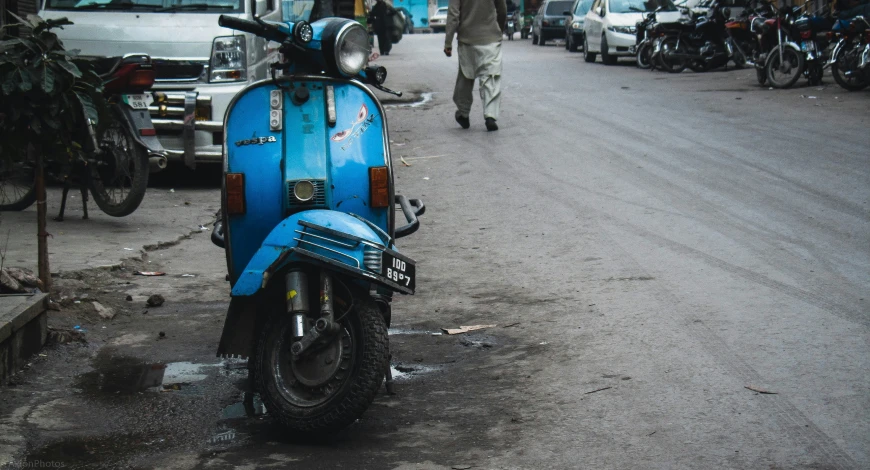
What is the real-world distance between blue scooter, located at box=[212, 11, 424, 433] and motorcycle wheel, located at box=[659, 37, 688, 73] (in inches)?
688

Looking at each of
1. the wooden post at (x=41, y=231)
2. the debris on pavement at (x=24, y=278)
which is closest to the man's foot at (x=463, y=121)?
the wooden post at (x=41, y=231)

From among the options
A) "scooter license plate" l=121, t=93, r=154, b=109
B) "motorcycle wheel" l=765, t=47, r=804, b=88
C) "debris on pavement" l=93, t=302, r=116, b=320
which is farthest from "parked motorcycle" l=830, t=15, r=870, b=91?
"debris on pavement" l=93, t=302, r=116, b=320

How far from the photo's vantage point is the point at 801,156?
403 inches

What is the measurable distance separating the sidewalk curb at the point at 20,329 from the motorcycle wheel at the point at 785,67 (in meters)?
14.3

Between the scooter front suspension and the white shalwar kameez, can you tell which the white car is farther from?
the scooter front suspension

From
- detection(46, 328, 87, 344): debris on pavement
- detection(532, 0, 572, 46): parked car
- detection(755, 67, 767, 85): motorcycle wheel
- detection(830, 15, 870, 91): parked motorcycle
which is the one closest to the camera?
detection(46, 328, 87, 344): debris on pavement

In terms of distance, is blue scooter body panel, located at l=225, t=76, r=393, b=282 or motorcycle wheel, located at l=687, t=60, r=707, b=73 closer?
blue scooter body panel, located at l=225, t=76, r=393, b=282

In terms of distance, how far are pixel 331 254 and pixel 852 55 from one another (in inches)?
535

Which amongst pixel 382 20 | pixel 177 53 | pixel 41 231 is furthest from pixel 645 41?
pixel 41 231

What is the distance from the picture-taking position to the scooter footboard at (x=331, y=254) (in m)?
3.92

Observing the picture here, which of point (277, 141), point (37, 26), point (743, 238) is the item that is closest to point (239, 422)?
point (277, 141)

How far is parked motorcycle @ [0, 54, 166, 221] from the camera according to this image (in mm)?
7828

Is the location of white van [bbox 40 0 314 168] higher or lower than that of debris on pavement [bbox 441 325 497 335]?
higher

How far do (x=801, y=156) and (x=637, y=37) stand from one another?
14.4 meters
